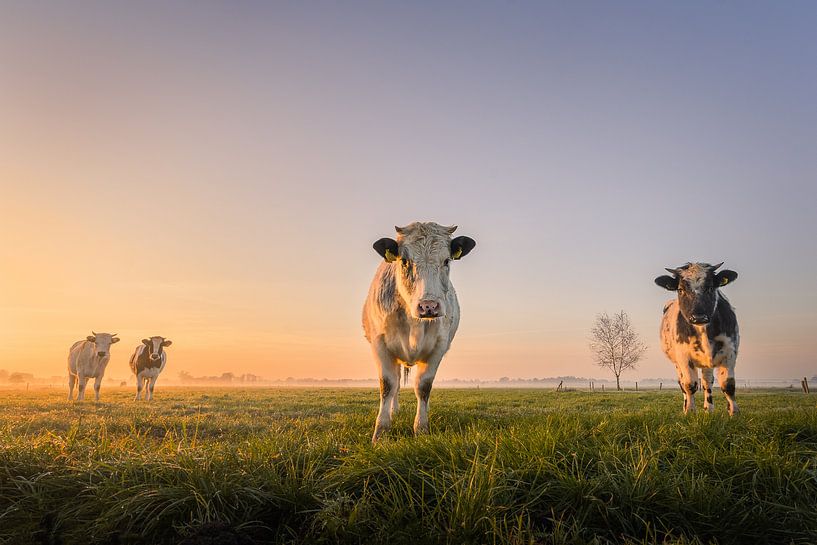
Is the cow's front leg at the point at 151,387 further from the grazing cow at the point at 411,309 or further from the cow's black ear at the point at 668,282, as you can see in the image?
the cow's black ear at the point at 668,282

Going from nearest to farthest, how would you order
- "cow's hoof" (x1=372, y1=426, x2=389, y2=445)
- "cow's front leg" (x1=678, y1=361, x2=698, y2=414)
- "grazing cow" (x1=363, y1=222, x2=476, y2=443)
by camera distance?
1. "cow's hoof" (x1=372, y1=426, x2=389, y2=445)
2. "grazing cow" (x1=363, y1=222, x2=476, y2=443)
3. "cow's front leg" (x1=678, y1=361, x2=698, y2=414)

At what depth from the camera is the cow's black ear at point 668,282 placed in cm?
1216

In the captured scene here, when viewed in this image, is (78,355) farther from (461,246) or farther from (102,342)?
(461,246)

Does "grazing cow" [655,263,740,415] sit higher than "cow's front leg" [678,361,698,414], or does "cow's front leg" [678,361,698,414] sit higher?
"grazing cow" [655,263,740,415]

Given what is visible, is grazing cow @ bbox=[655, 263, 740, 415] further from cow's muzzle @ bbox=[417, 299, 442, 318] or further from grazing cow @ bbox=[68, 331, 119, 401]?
grazing cow @ bbox=[68, 331, 119, 401]

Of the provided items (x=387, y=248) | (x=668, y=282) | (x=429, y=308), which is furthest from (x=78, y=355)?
(x=668, y=282)

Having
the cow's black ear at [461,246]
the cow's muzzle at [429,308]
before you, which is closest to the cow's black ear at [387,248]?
the cow's black ear at [461,246]

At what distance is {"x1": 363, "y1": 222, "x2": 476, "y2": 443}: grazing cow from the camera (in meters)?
7.11

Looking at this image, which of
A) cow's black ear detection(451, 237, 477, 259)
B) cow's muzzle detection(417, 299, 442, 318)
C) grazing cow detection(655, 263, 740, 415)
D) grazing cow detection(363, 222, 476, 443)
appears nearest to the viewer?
cow's muzzle detection(417, 299, 442, 318)

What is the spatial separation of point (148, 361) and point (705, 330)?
79.0 feet

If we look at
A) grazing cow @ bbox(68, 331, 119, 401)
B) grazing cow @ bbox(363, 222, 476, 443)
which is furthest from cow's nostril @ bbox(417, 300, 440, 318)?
grazing cow @ bbox(68, 331, 119, 401)

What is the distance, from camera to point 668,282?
40.1 ft

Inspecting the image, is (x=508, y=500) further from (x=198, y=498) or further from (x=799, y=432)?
(x=799, y=432)

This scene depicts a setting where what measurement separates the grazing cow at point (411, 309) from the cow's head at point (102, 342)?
2142 cm
